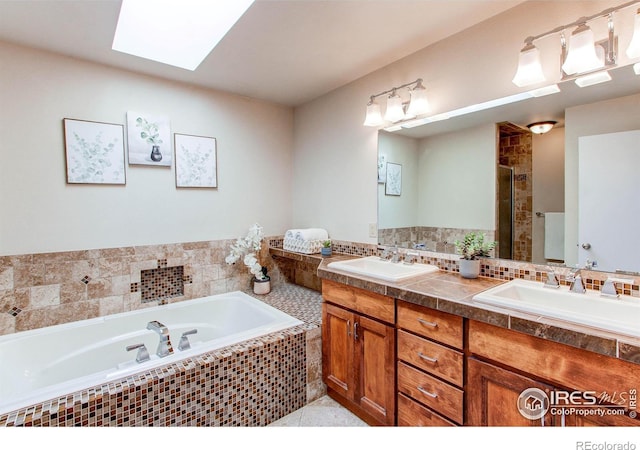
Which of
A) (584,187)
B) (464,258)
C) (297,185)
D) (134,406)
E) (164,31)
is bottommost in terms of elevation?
(134,406)

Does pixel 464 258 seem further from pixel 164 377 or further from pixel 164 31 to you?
pixel 164 31

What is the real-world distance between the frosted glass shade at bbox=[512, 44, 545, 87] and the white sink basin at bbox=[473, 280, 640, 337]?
1.04m

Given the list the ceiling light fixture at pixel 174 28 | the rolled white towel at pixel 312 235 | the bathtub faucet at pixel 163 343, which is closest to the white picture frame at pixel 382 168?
the rolled white towel at pixel 312 235

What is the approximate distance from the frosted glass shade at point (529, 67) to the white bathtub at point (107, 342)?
1.97 m

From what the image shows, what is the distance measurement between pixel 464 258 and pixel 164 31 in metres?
2.55

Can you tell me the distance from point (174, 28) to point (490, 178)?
2374 mm

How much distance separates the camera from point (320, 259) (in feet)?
8.91

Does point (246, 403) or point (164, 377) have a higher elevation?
point (164, 377)

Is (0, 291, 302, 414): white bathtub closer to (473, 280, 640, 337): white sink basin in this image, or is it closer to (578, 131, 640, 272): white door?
(473, 280, 640, 337): white sink basin

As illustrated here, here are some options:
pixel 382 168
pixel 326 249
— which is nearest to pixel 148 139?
pixel 326 249

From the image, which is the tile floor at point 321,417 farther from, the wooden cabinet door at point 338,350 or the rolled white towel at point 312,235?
the rolled white towel at point 312,235

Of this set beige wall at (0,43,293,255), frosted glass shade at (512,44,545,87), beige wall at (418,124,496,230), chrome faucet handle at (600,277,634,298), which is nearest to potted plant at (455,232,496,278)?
beige wall at (418,124,496,230)

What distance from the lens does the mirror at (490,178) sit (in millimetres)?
1689
